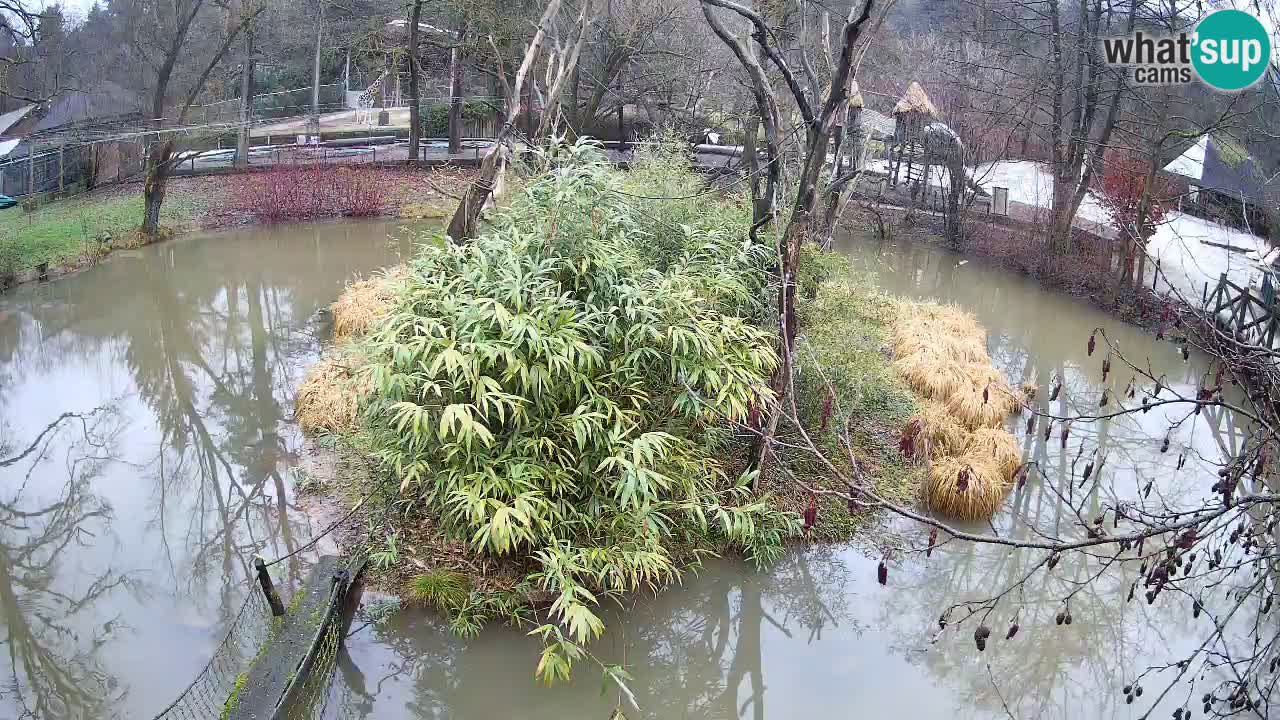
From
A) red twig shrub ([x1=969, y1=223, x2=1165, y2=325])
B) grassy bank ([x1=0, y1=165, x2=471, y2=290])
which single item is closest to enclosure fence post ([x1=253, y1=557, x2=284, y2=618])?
grassy bank ([x1=0, y1=165, x2=471, y2=290])

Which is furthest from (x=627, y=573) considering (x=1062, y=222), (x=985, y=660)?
(x=1062, y=222)

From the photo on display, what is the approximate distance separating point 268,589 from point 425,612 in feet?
2.90

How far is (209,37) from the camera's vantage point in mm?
17078

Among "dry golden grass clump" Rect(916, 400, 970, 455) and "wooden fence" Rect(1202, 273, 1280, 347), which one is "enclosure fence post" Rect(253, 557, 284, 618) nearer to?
"wooden fence" Rect(1202, 273, 1280, 347)

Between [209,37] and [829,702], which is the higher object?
[209,37]

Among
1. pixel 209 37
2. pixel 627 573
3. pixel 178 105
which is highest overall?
pixel 209 37

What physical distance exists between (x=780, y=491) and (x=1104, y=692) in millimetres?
2209

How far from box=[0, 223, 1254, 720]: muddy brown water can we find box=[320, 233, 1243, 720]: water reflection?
1cm

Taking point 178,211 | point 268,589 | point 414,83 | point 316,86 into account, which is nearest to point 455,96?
point 414,83

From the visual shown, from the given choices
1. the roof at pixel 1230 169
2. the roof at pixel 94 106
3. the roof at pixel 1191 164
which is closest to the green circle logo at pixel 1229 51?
the roof at pixel 1230 169

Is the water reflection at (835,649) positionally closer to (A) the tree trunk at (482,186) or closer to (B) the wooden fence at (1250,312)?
(B) the wooden fence at (1250,312)

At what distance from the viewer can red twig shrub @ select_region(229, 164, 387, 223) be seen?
1438cm

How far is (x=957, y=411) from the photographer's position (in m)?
7.69

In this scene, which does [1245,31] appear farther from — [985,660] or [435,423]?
[435,423]
